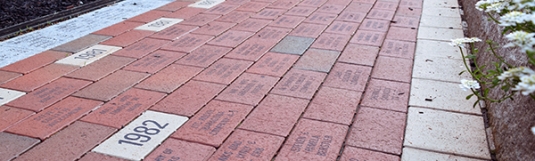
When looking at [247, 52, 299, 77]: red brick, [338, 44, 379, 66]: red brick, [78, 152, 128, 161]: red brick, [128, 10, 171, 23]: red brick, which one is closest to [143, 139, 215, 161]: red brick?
[78, 152, 128, 161]: red brick

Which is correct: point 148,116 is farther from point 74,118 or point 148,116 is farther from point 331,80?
point 331,80

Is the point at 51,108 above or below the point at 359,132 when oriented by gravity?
above

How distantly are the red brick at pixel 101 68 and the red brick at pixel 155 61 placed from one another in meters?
0.09

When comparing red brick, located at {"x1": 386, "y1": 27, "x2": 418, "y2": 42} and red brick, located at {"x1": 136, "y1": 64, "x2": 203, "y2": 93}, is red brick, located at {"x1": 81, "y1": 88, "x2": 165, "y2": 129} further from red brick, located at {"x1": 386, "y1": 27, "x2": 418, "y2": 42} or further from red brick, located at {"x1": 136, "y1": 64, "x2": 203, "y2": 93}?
red brick, located at {"x1": 386, "y1": 27, "x2": 418, "y2": 42}

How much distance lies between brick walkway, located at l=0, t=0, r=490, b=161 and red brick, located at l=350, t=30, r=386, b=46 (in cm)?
2

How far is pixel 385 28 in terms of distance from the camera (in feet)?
14.1

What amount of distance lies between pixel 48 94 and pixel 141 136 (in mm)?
971

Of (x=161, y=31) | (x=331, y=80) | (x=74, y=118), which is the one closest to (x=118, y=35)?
(x=161, y=31)

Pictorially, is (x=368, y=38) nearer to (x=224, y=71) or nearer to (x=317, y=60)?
(x=317, y=60)

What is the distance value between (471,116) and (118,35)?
315 centimetres

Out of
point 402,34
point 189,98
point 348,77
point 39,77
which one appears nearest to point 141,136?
point 189,98

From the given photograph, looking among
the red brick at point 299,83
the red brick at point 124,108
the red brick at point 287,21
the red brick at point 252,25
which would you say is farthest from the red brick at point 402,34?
the red brick at point 124,108

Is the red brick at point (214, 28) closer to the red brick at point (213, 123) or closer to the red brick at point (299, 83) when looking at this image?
the red brick at point (299, 83)

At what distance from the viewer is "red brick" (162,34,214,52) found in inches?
152
